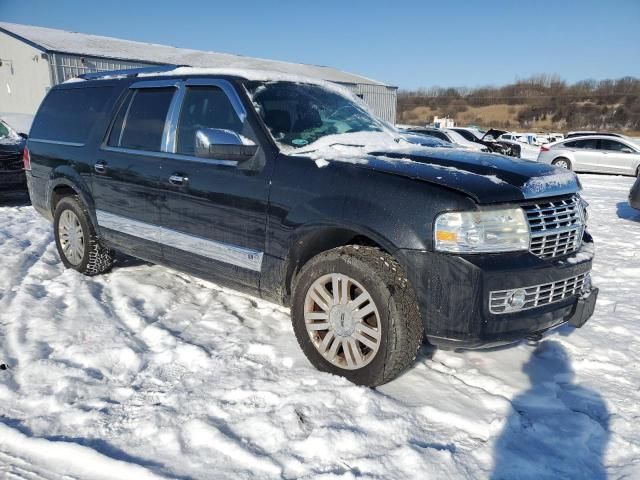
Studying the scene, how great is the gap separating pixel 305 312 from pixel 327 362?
0.32 metres

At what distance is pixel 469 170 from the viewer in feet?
9.50

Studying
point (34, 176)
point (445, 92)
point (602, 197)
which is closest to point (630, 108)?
point (445, 92)

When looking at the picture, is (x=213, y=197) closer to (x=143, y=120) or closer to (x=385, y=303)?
(x=143, y=120)

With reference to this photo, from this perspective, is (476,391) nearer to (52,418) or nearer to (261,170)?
(261,170)

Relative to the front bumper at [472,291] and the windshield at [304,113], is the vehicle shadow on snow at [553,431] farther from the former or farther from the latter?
the windshield at [304,113]

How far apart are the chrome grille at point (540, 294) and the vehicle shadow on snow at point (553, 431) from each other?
1.94 ft

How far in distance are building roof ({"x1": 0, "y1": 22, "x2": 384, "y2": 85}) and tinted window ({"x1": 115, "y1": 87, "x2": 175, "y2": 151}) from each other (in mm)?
16142

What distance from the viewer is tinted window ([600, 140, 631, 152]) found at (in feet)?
54.0

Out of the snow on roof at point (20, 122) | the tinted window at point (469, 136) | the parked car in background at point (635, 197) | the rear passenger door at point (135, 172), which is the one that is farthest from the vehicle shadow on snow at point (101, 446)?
the tinted window at point (469, 136)

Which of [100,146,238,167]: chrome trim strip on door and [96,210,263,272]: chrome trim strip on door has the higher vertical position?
[100,146,238,167]: chrome trim strip on door

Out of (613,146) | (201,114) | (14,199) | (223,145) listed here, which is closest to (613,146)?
(613,146)

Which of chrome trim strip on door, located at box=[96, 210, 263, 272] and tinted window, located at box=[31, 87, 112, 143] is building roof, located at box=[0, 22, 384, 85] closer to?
tinted window, located at box=[31, 87, 112, 143]

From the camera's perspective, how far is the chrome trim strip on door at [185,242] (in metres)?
3.41

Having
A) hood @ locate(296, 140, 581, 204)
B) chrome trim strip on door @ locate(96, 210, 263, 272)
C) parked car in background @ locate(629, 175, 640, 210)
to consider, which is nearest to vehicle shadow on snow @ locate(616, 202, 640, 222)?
parked car in background @ locate(629, 175, 640, 210)
